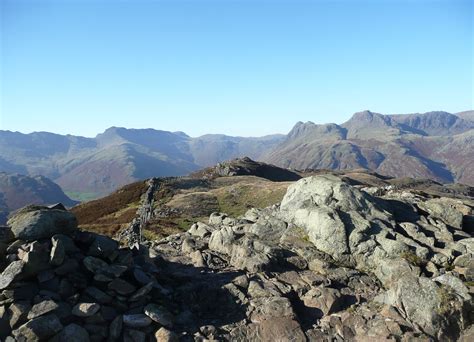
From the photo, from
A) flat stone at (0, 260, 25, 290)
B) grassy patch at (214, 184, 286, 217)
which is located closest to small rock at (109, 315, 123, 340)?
flat stone at (0, 260, 25, 290)

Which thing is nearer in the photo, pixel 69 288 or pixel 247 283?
pixel 69 288

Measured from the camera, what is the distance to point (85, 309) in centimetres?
1767

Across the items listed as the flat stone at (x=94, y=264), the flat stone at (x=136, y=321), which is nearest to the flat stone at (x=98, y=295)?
the flat stone at (x=94, y=264)

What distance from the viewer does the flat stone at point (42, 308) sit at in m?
17.0

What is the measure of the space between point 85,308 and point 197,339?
5.14 metres

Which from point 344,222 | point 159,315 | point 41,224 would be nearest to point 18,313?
point 41,224

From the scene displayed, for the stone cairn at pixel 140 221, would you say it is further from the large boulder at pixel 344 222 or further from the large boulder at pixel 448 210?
the large boulder at pixel 448 210

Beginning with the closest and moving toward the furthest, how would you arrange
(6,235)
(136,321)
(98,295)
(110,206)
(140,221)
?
(136,321) < (98,295) < (6,235) < (140,221) < (110,206)

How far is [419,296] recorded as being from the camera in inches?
781

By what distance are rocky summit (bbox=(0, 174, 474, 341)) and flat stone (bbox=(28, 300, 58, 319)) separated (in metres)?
0.05

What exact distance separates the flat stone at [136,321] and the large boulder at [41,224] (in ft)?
19.8

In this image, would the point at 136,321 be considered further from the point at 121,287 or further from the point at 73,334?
the point at 73,334

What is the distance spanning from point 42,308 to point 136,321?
4001 mm

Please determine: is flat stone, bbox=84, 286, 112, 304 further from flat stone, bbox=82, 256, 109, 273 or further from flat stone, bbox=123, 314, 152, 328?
flat stone, bbox=123, 314, 152, 328
